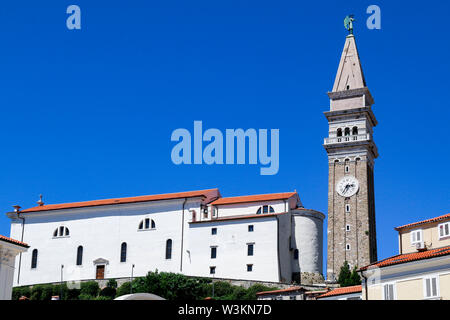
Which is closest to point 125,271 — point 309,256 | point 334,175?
point 309,256

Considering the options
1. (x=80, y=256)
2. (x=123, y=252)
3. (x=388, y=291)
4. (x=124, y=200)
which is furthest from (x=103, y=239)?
(x=388, y=291)

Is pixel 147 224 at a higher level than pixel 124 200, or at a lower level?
lower

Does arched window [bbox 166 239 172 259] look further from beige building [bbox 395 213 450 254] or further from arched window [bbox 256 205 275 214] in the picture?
beige building [bbox 395 213 450 254]

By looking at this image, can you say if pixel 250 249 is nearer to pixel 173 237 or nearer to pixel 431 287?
pixel 173 237

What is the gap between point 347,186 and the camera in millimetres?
77688

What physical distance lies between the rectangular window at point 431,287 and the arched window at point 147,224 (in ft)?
162

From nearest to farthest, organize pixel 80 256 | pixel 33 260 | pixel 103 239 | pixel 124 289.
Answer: pixel 124 289 < pixel 103 239 < pixel 80 256 < pixel 33 260

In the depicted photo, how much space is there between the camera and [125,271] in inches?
2990

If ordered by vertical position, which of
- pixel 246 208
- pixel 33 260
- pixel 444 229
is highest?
pixel 246 208

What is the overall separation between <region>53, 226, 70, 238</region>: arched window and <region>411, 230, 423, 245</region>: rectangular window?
49.1m

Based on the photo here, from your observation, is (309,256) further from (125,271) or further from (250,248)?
(125,271)

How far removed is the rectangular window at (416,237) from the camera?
132 feet

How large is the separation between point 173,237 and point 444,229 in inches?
1620

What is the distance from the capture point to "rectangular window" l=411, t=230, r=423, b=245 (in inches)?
1585
